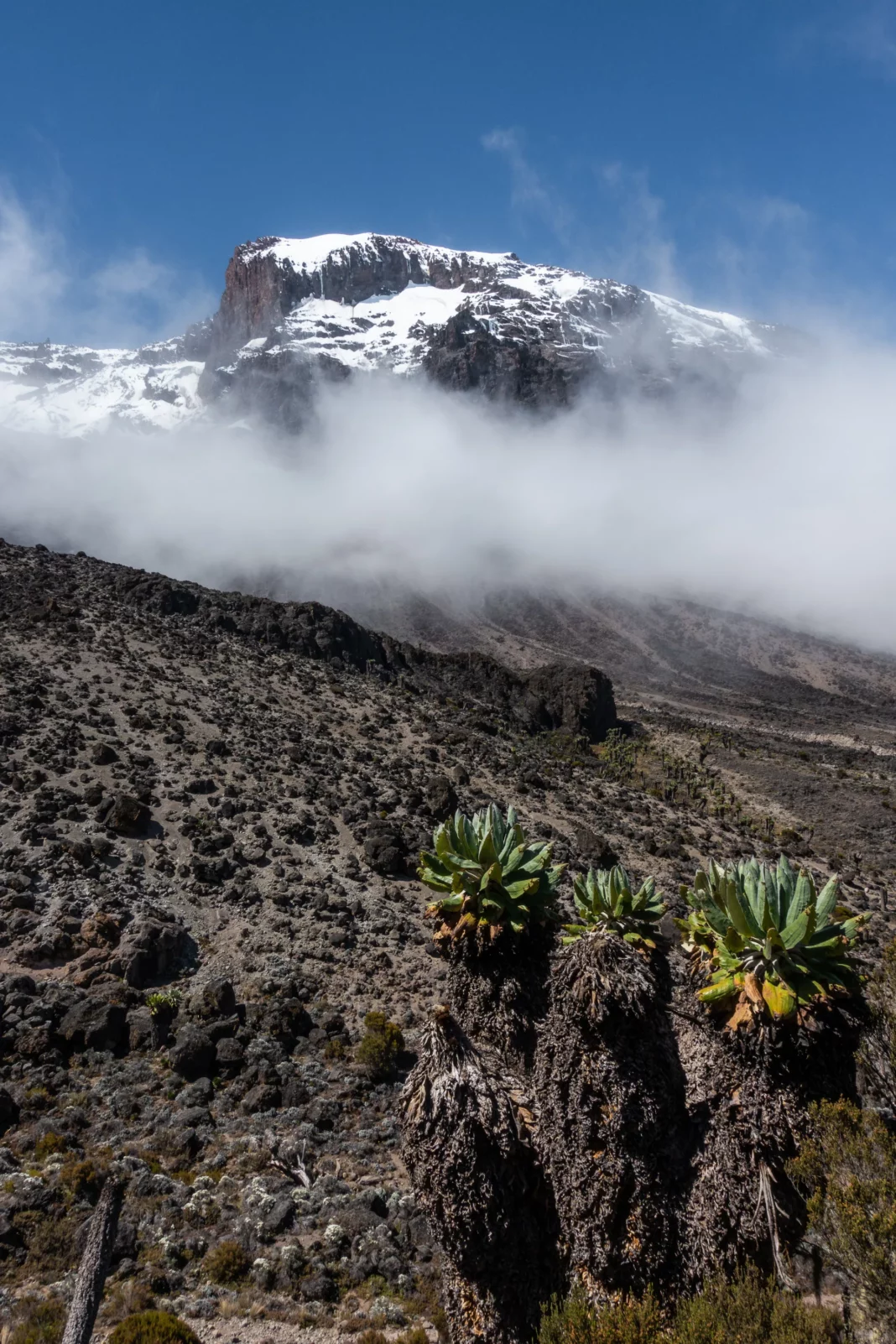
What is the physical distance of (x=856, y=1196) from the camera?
4609 mm

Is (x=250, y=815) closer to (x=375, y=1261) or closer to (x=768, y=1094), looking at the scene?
(x=375, y=1261)

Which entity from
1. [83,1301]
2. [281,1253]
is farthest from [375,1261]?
[83,1301]

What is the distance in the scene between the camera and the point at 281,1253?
27.3ft

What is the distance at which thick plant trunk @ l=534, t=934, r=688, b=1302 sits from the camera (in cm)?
540

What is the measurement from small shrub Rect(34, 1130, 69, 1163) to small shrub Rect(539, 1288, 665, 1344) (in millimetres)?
7577

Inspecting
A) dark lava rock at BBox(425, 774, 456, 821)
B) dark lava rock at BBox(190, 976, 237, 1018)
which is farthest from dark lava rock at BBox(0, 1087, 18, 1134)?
dark lava rock at BBox(425, 774, 456, 821)

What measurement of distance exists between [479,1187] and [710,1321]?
1.70 metres

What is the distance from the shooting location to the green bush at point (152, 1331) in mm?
6789

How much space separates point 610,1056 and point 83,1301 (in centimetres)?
577

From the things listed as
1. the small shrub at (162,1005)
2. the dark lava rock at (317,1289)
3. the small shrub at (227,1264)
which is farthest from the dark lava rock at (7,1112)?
the dark lava rock at (317,1289)

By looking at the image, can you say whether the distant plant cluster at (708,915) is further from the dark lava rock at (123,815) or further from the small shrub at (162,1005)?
the dark lava rock at (123,815)

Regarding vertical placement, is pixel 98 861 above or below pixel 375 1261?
above

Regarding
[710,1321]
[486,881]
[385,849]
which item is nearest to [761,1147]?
[710,1321]

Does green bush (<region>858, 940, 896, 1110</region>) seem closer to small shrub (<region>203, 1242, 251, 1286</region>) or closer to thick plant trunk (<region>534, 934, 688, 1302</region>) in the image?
thick plant trunk (<region>534, 934, 688, 1302</region>)
